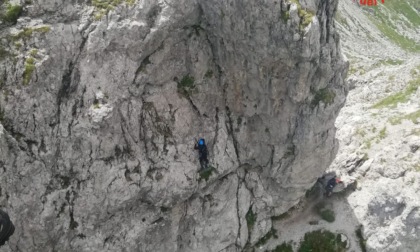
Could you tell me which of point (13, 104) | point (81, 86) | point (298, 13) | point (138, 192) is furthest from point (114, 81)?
point (298, 13)

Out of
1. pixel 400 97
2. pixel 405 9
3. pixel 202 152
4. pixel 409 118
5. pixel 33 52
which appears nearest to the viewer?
pixel 33 52

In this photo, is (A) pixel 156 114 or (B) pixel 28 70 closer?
(B) pixel 28 70

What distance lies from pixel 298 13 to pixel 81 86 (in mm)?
13661

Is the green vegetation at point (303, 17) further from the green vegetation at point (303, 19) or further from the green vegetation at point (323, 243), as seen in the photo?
the green vegetation at point (323, 243)

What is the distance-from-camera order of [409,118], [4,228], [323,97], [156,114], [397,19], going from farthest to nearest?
[397,19] → [409,118] → [323,97] → [156,114] → [4,228]

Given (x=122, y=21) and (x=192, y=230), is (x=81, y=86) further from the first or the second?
(x=192, y=230)

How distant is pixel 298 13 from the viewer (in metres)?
22.9

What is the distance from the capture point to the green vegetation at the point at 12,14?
72.3ft

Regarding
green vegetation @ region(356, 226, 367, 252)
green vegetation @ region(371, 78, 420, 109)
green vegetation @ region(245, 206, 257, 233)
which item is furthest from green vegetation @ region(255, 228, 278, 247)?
green vegetation @ region(371, 78, 420, 109)

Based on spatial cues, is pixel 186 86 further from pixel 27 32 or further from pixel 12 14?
pixel 12 14

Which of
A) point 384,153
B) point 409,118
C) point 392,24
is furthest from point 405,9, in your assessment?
point 384,153

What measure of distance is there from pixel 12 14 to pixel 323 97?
67.9 feet

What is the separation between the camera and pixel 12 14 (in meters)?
22.1

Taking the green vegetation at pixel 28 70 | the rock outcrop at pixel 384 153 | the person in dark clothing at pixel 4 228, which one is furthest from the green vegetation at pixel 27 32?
the rock outcrop at pixel 384 153
